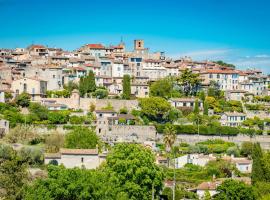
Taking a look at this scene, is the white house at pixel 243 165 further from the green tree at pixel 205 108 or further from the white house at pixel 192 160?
the green tree at pixel 205 108

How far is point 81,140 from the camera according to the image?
5431cm

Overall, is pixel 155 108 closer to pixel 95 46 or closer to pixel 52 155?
pixel 52 155

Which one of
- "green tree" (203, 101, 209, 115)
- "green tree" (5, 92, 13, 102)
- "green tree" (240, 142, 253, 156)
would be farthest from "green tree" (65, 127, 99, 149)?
"green tree" (203, 101, 209, 115)

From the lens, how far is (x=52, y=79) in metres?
73.6

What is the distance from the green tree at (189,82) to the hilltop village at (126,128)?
0.13m

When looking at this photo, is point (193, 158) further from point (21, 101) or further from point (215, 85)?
point (215, 85)

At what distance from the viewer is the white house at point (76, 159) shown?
4959 centimetres

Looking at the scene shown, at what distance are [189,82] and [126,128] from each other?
53.7ft

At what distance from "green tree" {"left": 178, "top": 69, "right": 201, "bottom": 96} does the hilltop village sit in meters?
0.13

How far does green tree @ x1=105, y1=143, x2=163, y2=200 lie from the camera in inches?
1515

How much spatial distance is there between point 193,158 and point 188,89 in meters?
22.9

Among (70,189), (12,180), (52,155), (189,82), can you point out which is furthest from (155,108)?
(70,189)

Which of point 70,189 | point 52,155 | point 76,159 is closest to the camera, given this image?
point 70,189

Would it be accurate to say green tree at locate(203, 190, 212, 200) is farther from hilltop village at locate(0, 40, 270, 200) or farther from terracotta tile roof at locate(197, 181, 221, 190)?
terracotta tile roof at locate(197, 181, 221, 190)
